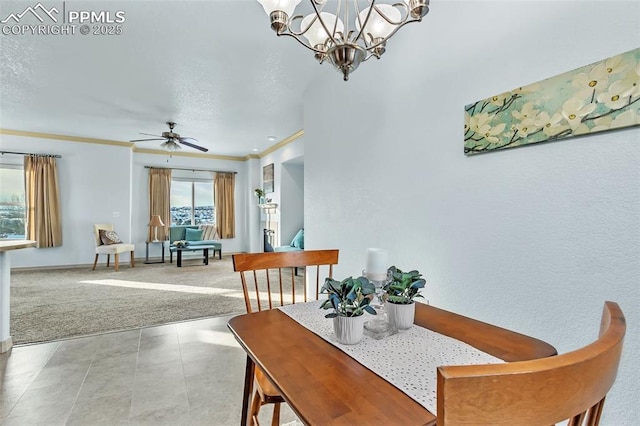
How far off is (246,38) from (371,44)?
5.06 feet

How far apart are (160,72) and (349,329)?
3513mm

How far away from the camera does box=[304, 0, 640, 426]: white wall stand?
1.20 metres

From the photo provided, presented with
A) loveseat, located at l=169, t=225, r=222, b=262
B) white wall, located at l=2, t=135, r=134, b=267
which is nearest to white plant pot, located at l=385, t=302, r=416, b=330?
loveseat, located at l=169, t=225, r=222, b=262

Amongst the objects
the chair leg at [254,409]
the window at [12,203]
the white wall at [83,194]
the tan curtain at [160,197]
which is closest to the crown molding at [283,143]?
the tan curtain at [160,197]

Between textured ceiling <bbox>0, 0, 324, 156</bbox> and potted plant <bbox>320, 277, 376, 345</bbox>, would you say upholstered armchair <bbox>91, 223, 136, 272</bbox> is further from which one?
potted plant <bbox>320, 277, 376, 345</bbox>

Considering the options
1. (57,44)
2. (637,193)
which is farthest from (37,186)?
(637,193)

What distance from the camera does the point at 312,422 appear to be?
21.7 inches

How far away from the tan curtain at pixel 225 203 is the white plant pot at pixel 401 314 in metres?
7.60

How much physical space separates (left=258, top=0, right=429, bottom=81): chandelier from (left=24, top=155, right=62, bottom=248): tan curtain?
6708 millimetres

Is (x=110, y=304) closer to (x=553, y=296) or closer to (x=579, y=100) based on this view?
(x=553, y=296)

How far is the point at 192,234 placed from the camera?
23.3 feet

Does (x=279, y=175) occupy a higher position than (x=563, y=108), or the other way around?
(x=279, y=175)

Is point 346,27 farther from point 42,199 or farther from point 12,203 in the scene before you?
point 12,203

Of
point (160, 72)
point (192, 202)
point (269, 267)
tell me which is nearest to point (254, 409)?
point (269, 267)
